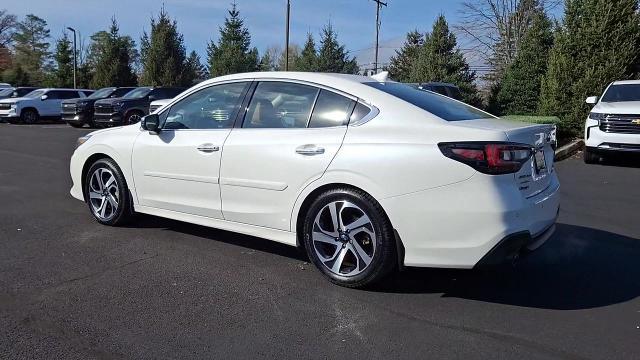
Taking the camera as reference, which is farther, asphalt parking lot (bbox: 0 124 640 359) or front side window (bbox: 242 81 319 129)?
front side window (bbox: 242 81 319 129)

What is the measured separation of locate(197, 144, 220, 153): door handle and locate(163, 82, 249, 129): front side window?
200 millimetres

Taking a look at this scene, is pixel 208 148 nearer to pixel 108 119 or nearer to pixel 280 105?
pixel 280 105

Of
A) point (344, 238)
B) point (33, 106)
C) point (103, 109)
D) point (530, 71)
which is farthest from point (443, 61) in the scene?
point (344, 238)

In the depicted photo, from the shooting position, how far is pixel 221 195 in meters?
4.65

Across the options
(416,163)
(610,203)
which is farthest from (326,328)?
(610,203)

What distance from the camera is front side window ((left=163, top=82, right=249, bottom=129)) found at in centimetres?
478

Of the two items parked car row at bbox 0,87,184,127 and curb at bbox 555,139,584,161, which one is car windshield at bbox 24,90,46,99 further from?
curb at bbox 555,139,584,161

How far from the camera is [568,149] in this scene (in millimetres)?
13195

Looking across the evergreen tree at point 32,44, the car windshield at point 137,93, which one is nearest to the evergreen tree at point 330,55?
the car windshield at point 137,93

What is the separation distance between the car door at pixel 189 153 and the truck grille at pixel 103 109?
1595 centimetres

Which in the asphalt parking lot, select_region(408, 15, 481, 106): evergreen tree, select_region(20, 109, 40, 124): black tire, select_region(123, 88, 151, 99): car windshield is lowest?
the asphalt parking lot

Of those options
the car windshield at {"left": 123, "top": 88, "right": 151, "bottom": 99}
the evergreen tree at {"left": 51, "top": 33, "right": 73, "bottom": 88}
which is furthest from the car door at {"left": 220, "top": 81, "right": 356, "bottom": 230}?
the evergreen tree at {"left": 51, "top": 33, "right": 73, "bottom": 88}

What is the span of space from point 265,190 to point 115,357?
173 cm

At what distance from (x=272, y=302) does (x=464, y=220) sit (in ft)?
4.61
